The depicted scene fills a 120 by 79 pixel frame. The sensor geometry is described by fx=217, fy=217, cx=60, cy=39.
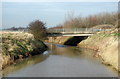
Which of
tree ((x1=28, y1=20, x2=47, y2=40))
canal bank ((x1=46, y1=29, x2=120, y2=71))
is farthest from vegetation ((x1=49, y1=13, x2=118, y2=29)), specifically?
tree ((x1=28, y1=20, x2=47, y2=40))

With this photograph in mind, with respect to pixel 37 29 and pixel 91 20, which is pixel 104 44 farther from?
pixel 91 20

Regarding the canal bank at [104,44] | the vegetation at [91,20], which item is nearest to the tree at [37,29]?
the canal bank at [104,44]

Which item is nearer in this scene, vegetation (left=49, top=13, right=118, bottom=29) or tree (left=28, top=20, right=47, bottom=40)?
tree (left=28, top=20, right=47, bottom=40)

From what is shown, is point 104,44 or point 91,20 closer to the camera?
point 104,44

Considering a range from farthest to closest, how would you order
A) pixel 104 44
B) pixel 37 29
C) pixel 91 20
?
pixel 91 20, pixel 37 29, pixel 104 44

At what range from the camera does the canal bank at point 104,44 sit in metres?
20.0

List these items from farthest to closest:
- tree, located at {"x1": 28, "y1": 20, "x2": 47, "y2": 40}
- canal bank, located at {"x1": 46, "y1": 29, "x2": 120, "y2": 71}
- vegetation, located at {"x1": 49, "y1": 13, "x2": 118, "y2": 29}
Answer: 1. vegetation, located at {"x1": 49, "y1": 13, "x2": 118, "y2": 29}
2. tree, located at {"x1": 28, "y1": 20, "x2": 47, "y2": 40}
3. canal bank, located at {"x1": 46, "y1": 29, "x2": 120, "y2": 71}

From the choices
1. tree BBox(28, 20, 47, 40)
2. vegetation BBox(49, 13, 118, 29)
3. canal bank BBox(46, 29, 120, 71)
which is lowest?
canal bank BBox(46, 29, 120, 71)

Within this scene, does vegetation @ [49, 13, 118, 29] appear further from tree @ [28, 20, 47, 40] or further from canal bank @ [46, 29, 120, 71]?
tree @ [28, 20, 47, 40]

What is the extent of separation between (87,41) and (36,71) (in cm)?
2658

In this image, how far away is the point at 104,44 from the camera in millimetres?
32188

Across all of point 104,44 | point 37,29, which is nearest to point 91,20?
point 37,29

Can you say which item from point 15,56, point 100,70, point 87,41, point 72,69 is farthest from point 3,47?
point 87,41

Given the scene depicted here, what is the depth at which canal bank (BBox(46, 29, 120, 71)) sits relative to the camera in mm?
19972
